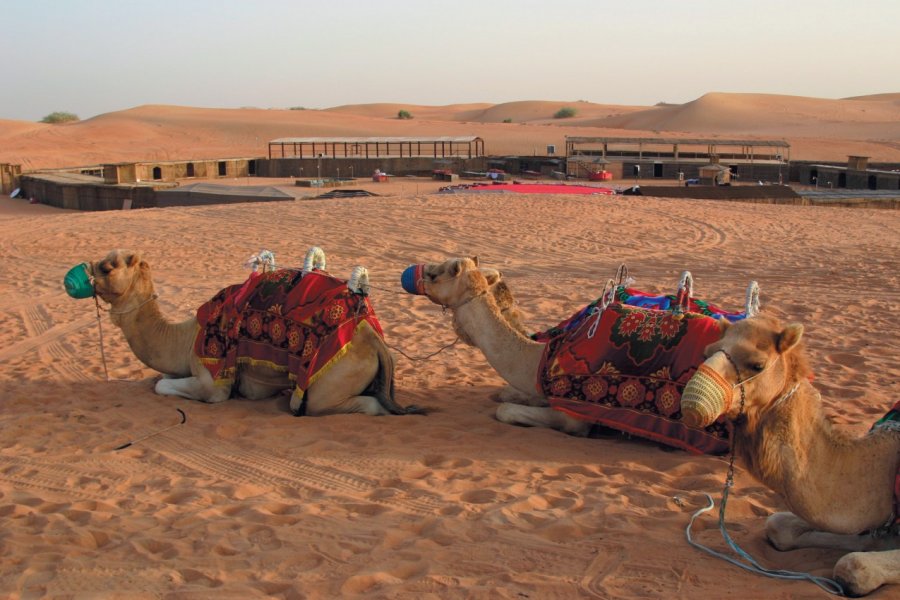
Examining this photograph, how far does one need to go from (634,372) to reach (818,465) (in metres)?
2.30

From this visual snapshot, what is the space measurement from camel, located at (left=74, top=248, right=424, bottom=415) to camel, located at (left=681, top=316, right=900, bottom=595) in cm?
354

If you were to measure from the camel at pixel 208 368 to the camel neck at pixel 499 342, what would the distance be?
731 millimetres

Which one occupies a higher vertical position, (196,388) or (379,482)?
(196,388)

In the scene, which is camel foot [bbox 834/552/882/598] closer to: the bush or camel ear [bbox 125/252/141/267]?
camel ear [bbox 125/252/141/267]

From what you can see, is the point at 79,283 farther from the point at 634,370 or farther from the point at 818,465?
the point at 818,465

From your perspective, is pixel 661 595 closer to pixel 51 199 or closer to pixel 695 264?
pixel 695 264

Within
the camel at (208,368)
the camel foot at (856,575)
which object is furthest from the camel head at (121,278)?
the camel foot at (856,575)

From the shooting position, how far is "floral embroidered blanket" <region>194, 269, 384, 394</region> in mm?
6922

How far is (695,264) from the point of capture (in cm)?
1546

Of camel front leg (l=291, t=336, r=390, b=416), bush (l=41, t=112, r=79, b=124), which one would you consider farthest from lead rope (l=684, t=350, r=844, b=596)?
bush (l=41, t=112, r=79, b=124)

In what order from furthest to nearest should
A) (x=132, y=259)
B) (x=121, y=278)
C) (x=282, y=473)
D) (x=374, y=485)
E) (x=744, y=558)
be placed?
1. (x=132, y=259)
2. (x=121, y=278)
3. (x=282, y=473)
4. (x=374, y=485)
5. (x=744, y=558)

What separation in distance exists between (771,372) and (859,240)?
618 inches

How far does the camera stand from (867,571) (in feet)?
12.3

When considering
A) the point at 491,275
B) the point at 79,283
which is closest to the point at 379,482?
the point at 491,275
